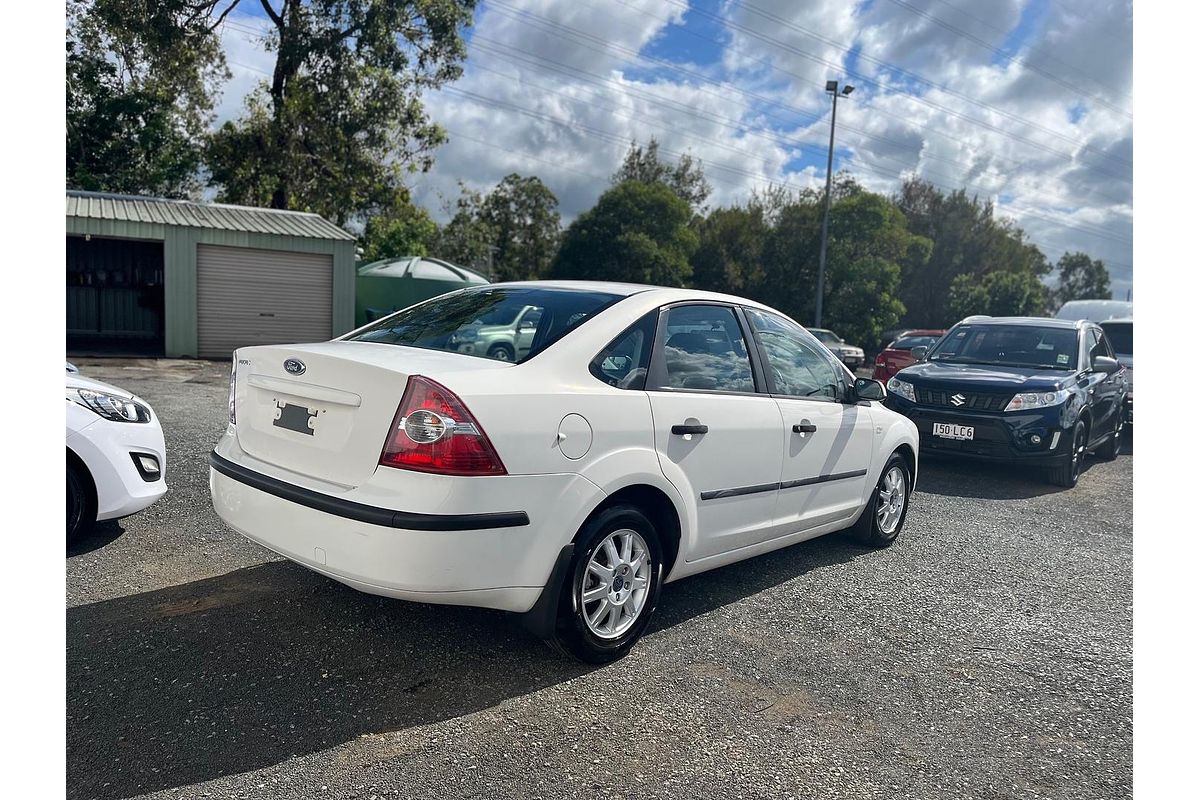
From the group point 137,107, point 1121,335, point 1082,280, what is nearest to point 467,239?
point 137,107

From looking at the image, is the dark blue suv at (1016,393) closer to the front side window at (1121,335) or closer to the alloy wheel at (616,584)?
the front side window at (1121,335)

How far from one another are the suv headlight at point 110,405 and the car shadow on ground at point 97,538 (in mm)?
709

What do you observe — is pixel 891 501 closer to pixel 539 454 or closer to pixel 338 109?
pixel 539 454

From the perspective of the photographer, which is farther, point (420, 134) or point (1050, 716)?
point (420, 134)

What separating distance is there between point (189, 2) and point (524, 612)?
2468 cm

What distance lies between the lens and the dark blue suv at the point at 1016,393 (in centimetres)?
818

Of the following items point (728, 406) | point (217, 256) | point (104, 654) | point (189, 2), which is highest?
point (189, 2)

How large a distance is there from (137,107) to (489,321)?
1116 inches

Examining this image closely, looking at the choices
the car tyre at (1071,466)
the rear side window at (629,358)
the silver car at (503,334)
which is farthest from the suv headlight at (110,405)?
the car tyre at (1071,466)

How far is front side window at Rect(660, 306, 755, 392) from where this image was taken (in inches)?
154

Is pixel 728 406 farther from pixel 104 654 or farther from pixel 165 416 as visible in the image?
pixel 165 416

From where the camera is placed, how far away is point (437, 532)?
9.79 feet

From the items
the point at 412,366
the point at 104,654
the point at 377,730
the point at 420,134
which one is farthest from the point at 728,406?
the point at 420,134

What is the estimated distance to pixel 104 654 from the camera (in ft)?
11.3
